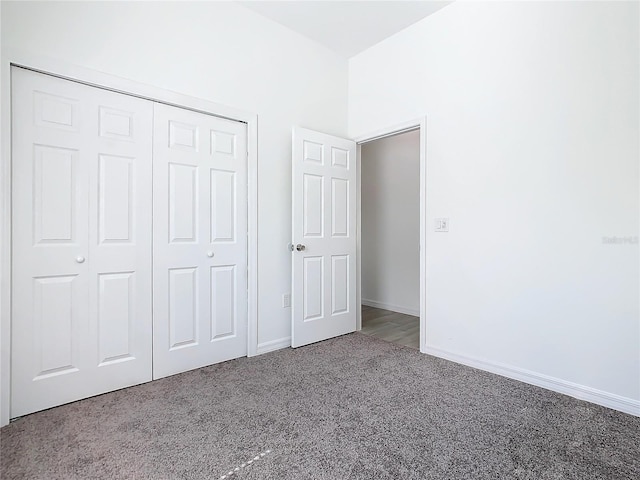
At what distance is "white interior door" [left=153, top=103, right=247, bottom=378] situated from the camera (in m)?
2.41

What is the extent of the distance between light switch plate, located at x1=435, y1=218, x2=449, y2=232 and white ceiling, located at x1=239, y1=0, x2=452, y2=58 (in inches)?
69.4

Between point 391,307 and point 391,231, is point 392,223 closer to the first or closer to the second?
point 391,231

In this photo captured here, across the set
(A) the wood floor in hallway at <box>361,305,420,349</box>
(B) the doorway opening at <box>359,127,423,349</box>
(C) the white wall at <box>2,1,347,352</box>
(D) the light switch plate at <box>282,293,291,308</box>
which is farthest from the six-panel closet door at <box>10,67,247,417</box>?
(B) the doorway opening at <box>359,127,423,349</box>

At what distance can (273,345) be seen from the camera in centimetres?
300

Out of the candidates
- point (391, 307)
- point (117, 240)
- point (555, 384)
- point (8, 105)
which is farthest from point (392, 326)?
point (8, 105)

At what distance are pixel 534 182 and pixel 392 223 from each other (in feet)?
7.77

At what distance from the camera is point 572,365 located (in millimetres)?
2170

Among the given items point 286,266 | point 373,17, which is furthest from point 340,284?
point 373,17

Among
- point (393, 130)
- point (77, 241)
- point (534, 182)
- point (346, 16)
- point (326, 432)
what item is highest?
point (346, 16)

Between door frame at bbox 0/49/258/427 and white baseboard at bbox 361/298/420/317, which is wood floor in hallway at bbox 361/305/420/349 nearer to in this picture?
white baseboard at bbox 361/298/420/317

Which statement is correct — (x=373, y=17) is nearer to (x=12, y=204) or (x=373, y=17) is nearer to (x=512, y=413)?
(x=12, y=204)

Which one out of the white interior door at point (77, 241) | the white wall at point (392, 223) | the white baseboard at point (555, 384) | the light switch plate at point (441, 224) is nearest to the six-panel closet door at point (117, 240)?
the white interior door at point (77, 241)

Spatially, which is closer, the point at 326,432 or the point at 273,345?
the point at 326,432

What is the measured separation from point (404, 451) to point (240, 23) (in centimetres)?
320
